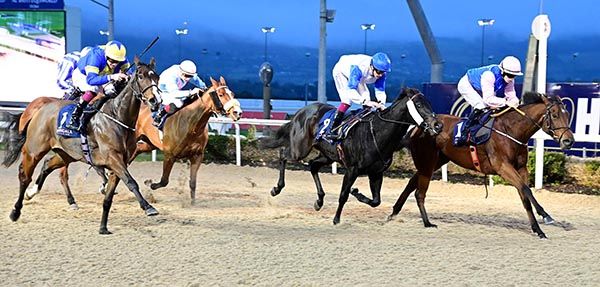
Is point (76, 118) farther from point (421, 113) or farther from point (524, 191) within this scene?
point (524, 191)

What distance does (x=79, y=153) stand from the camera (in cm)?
714

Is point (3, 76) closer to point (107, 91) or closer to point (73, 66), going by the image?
point (73, 66)

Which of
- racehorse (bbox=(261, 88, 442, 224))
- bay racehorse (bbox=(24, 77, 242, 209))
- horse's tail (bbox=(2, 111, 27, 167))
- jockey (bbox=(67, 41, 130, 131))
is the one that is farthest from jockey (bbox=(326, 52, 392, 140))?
horse's tail (bbox=(2, 111, 27, 167))

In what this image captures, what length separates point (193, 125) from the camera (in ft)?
28.7

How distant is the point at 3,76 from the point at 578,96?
1447cm

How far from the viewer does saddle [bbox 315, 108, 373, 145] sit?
7633mm

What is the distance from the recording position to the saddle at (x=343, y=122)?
763 centimetres

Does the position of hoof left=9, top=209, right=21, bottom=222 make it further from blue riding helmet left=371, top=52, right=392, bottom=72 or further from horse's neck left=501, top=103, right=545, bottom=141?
horse's neck left=501, top=103, right=545, bottom=141

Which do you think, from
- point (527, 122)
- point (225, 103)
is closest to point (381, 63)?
point (527, 122)

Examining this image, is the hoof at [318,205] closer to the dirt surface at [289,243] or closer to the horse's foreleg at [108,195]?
the dirt surface at [289,243]

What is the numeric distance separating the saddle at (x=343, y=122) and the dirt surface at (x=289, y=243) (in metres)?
0.87

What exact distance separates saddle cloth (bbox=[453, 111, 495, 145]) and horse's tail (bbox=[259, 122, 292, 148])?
235 cm

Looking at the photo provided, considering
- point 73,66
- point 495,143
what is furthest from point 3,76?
point 495,143

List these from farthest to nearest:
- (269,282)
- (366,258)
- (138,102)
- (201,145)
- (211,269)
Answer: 1. (201,145)
2. (138,102)
3. (366,258)
4. (211,269)
5. (269,282)
